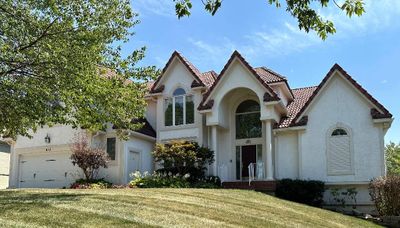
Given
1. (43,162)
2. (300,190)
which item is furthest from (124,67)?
(43,162)

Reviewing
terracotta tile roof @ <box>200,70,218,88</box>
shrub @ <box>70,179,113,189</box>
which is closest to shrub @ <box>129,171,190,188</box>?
shrub @ <box>70,179,113,189</box>

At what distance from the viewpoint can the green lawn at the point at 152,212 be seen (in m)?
10.8

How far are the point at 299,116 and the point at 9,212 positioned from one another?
1696cm

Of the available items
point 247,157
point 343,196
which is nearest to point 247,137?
point 247,157

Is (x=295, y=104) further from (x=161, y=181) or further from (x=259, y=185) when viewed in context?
(x=161, y=181)

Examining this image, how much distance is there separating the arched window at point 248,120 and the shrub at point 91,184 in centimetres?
799

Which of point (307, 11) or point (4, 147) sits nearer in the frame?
point (307, 11)

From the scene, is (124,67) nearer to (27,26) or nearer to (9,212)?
(27,26)

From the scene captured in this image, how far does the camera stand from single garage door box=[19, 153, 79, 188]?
1081 inches

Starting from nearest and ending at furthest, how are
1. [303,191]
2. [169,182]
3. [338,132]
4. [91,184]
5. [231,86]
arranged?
[303,191] → [169,182] → [91,184] → [338,132] → [231,86]

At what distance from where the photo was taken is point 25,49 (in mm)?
13539

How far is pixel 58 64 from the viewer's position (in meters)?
13.2

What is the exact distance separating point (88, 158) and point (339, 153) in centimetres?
1282

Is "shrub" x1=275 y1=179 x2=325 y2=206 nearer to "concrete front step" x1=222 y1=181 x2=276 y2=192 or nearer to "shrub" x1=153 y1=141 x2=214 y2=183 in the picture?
"concrete front step" x1=222 y1=181 x2=276 y2=192
